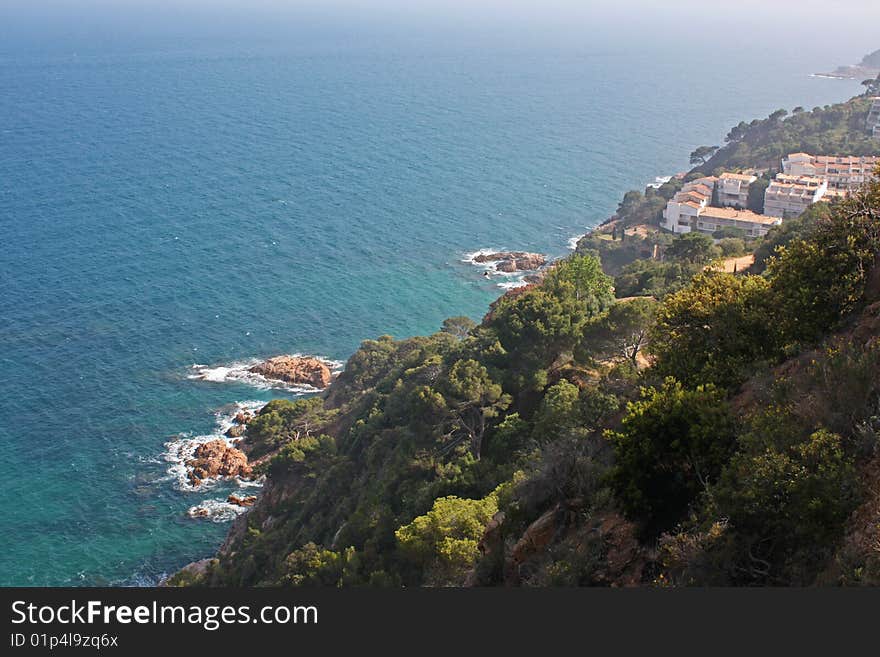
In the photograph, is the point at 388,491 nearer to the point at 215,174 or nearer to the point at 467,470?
the point at 467,470

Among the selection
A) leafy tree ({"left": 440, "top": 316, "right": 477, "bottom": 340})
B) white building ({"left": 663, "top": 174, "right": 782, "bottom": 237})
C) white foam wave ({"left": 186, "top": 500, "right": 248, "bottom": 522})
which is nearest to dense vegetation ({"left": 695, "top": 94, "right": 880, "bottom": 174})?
white building ({"left": 663, "top": 174, "right": 782, "bottom": 237})

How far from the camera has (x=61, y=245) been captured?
295ft

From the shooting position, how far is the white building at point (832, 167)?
87.6 metres

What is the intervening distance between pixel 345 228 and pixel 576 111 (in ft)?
266

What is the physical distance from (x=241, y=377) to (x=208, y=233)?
33.1 metres

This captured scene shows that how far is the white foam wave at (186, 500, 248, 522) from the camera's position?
54.1 m

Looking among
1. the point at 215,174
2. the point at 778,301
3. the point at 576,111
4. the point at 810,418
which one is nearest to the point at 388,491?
the point at 778,301

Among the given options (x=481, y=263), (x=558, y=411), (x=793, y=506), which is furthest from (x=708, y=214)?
(x=793, y=506)

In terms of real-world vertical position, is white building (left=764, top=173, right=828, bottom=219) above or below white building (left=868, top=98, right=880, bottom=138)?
below

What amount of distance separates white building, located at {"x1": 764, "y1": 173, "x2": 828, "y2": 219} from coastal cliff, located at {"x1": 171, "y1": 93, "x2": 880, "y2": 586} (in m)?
45.7

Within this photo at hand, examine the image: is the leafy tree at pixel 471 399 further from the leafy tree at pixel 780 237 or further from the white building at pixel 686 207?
the white building at pixel 686 207

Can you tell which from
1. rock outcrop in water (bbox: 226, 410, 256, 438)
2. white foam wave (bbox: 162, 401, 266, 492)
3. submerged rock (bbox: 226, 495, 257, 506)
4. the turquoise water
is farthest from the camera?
→ rock outcrop in water (bbox: 226, 410, 256, 438)

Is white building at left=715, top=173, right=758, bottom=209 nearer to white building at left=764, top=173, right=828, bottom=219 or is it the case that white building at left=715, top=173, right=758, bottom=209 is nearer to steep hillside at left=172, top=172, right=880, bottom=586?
white building at left=764, top=173, right=828, bottom=219

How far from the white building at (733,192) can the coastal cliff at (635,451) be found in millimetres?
49440
